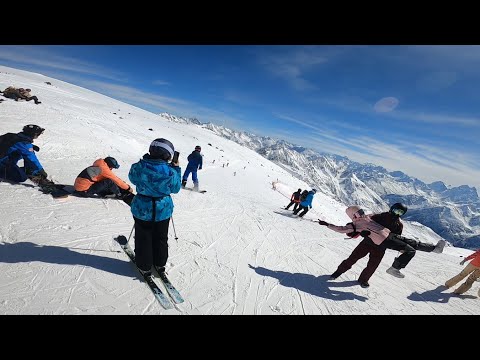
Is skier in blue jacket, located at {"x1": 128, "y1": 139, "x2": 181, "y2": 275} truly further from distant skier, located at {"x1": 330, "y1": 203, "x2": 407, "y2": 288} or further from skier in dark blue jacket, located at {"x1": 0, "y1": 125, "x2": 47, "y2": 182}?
skier in dark blue jacket, located at {"x1": 0, "y1": 125, "x2": 47, "y2": 182}

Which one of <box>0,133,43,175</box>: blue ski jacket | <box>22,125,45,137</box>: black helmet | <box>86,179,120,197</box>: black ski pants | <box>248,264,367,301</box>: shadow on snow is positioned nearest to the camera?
<box>248,264,367,301</box>: shadow on snow

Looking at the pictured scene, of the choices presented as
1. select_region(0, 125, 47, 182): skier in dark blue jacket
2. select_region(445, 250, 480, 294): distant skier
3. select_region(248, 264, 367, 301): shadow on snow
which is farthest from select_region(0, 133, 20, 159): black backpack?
select_region(445, 250, 480, 294): distant skier

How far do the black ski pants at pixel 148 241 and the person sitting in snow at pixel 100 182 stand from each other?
3814 millimetres

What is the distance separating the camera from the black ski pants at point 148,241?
15.3 ft

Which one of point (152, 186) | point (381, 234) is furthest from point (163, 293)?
point (381, 234)

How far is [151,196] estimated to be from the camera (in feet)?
15.0

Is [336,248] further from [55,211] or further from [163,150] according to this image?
[55,211]

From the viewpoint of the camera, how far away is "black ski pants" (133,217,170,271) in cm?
465

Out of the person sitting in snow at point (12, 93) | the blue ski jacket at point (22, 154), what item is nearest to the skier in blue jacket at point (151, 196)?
the blue ski jacket at point (22, 154)

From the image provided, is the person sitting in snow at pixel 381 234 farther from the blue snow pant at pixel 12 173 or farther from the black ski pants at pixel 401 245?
the blue snow pant at pixel 12 173

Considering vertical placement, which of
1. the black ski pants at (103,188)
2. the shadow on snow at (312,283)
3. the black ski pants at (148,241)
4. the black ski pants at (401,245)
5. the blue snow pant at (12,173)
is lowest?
the blue snow pant at (12,173)

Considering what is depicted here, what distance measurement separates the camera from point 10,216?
6387 mm
